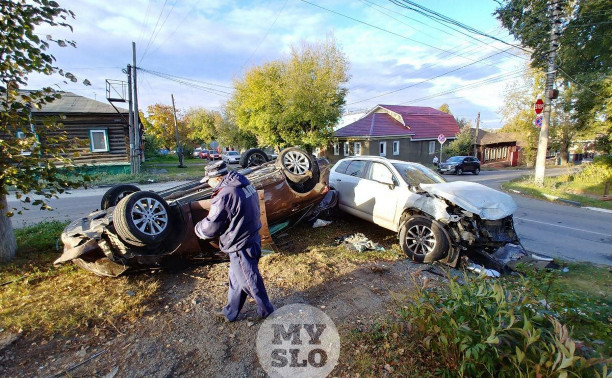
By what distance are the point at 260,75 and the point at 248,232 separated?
2402cm

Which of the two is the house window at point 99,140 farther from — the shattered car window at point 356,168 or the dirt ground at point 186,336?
the dirt ground at point 186,336

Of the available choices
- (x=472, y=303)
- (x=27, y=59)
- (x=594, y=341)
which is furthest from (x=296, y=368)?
(x=27, y=59)

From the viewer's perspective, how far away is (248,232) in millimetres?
3010

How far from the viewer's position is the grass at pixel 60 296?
3.04 m

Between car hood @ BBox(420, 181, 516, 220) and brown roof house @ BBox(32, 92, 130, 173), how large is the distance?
19499mm

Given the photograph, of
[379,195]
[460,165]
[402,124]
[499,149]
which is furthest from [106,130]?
[499,149]

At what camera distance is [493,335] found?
1896 millimetres

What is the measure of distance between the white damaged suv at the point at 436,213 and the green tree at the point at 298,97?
61.4ft

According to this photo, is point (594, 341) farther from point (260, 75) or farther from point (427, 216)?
point (260, 75)

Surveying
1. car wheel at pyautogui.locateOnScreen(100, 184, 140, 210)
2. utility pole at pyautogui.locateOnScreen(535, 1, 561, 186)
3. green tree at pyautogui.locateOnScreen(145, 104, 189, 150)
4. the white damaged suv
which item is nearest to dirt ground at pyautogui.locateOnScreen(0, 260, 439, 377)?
the white damaged suv

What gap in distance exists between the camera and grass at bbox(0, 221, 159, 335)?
3.04 meters

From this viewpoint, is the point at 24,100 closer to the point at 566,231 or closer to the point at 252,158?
the point at 252,158

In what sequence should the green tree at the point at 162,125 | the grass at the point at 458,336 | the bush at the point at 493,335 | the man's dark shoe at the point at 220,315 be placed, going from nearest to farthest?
the bush at the point at 493,335
the grass at the point at 458,336
the man's dark shoe at the point at 220,315
the green tree at the point at 162,125

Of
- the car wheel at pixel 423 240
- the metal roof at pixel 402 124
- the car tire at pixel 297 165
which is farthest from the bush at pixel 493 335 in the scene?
the metal roof at pixel 402 124
